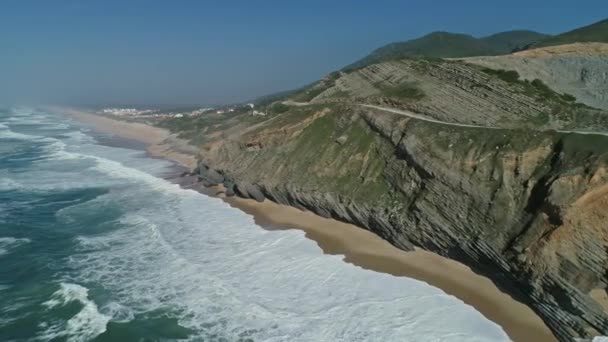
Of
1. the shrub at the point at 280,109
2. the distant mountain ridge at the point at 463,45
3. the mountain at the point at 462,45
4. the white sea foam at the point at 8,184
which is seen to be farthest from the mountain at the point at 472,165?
the mountain at the point at 462,45

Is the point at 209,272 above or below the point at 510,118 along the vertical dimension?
below

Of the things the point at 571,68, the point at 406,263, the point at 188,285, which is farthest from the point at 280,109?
the point at 188,285

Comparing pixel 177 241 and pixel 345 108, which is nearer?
pixel 177 241

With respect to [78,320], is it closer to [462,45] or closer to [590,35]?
[590,35]

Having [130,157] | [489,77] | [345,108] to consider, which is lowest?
[130,157]

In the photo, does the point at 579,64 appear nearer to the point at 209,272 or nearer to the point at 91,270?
the point at 209,272

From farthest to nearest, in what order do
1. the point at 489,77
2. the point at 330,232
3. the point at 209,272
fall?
the point at 489,77 < the point at 330,232 < the point at 209,272

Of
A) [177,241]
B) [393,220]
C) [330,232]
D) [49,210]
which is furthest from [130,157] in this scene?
[393,220]
